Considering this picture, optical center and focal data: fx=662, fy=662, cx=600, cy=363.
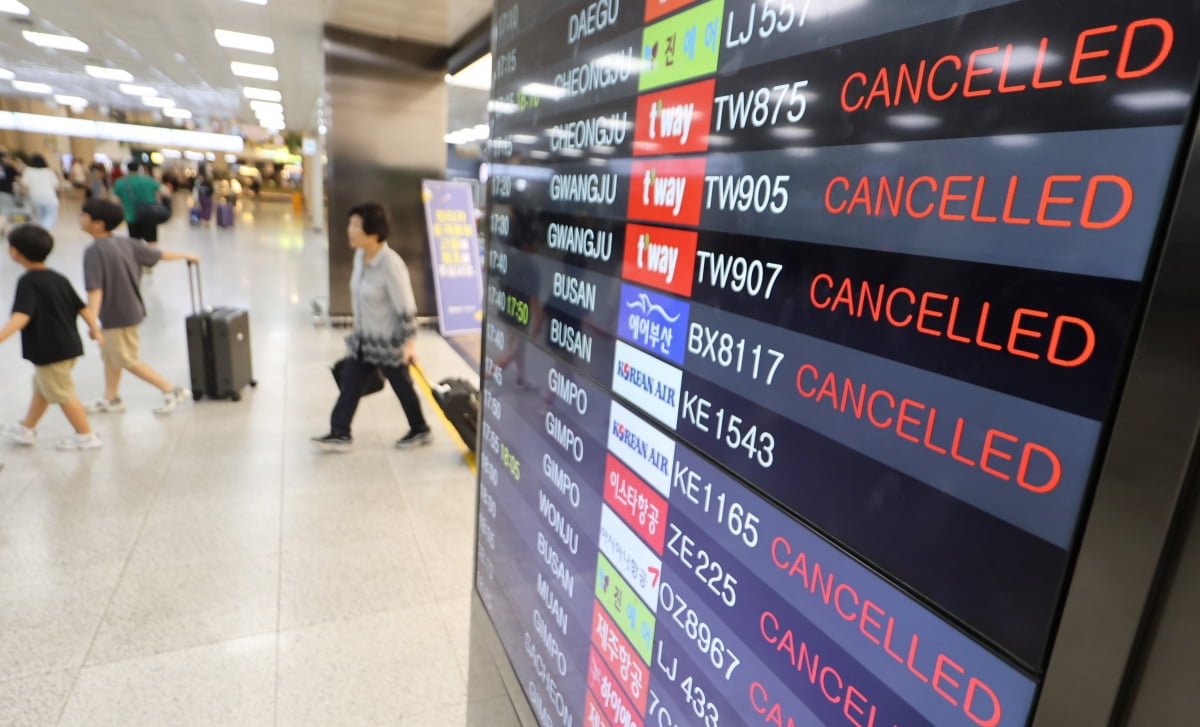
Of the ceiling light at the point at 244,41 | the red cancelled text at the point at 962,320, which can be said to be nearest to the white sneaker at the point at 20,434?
the red cancelled text at the point at 962,320

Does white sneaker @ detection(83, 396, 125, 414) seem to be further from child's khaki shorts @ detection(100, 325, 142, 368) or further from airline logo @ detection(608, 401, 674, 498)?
airline logo @ detection(608, 401, 674, 498)

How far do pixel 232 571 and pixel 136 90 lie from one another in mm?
19588

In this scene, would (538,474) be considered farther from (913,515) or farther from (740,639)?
(913,515)

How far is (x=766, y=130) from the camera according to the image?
0.81 metres

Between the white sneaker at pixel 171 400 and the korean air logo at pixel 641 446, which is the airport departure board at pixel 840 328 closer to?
the korean air logo at pixel 641 446

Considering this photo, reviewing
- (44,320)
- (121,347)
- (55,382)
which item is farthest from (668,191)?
(121,347)

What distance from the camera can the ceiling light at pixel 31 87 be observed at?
1823 cm

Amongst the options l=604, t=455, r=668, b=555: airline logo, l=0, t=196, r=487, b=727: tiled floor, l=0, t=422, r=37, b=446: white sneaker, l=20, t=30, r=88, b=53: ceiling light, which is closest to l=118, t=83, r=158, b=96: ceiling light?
l=20, t=30, r=88, b=53: ceiling light

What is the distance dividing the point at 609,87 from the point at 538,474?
83 cm

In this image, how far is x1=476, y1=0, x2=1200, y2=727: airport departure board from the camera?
0.51m

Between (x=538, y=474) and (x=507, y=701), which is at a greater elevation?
(x=538, y=474)

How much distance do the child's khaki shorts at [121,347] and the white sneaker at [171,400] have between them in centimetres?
35

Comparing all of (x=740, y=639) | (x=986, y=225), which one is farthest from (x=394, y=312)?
(x=986, y=225)

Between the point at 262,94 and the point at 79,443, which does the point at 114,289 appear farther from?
the point at 262,94
